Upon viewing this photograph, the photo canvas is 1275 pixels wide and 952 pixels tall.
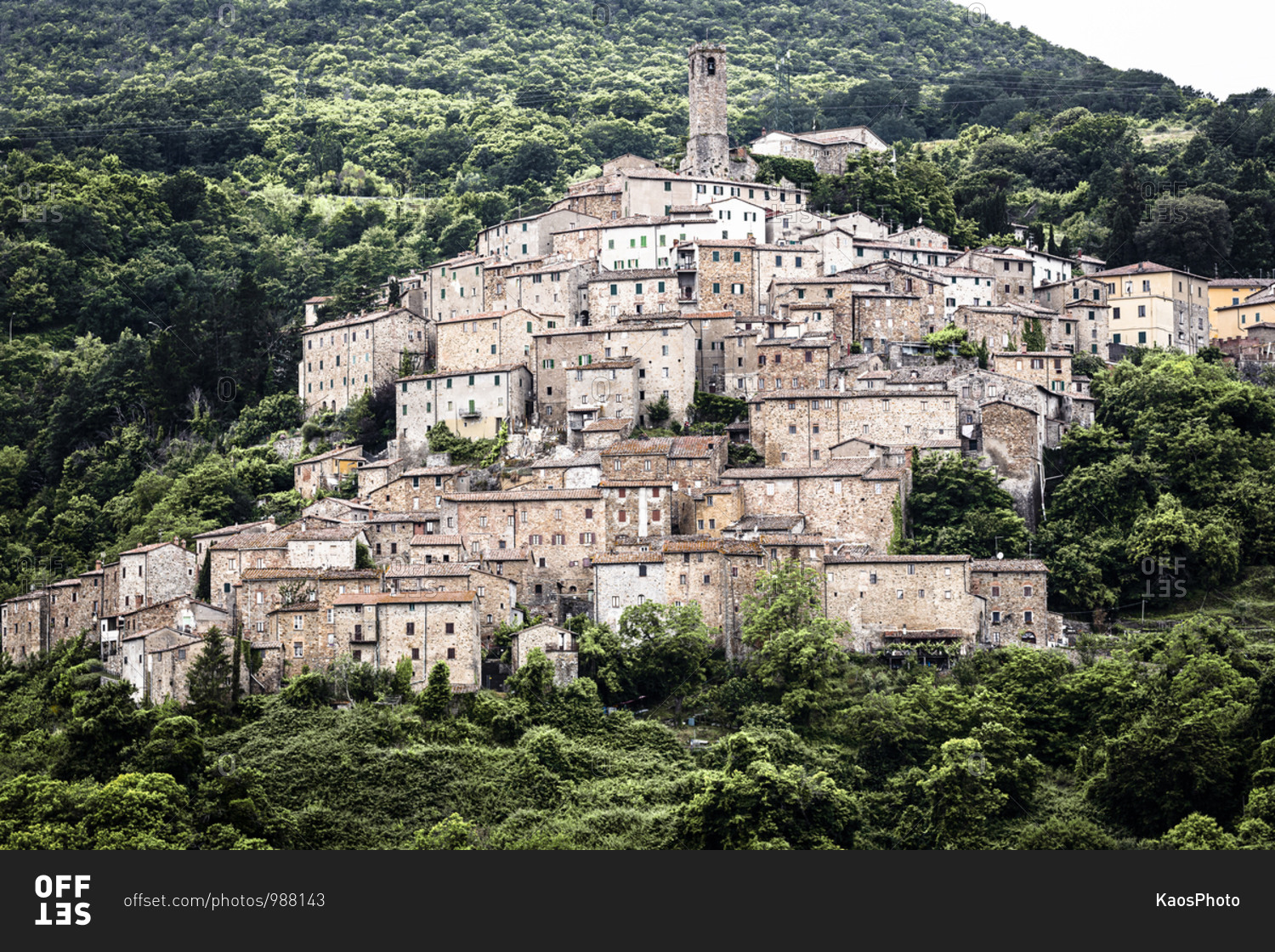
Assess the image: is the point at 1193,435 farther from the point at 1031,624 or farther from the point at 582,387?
the point at 582,387

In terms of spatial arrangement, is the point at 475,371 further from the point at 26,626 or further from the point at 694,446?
the point at 26,626

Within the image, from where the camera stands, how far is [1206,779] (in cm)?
4616

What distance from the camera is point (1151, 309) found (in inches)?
3007

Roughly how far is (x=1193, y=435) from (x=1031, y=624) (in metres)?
11.8

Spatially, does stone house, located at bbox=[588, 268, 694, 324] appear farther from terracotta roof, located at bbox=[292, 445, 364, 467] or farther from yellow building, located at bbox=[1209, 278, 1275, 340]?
yellow building, located at bbox=[1209, 278, 1275, 340]

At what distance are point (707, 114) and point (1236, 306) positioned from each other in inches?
1038

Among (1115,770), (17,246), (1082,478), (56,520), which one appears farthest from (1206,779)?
(17,246)

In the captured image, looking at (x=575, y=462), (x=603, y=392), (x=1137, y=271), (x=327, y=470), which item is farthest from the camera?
(x=1137, y=271)

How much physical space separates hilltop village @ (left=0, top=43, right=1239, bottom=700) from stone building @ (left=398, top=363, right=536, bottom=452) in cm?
10

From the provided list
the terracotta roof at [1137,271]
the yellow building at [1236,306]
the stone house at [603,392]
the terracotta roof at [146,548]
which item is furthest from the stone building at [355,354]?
the yellow building at [1236,306]

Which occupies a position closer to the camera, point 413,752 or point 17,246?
point 413,752

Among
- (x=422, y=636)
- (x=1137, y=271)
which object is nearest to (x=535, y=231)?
(x=1137, y=271)

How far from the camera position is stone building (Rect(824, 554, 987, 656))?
182ft

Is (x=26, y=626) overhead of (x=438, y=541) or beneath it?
beneath
